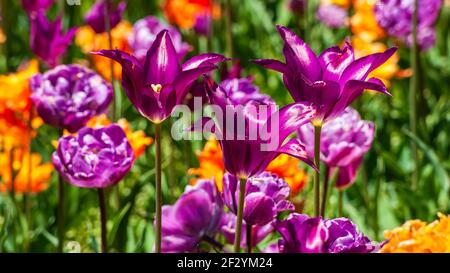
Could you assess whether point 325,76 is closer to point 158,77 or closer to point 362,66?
point 362,66

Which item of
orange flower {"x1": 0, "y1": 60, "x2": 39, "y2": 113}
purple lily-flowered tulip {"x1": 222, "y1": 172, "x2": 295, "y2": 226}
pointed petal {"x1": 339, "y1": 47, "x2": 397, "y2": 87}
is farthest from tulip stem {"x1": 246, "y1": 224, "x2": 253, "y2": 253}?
orange flower {"x1": 0, "y1": 60, "x2": 39, "y2": 113}

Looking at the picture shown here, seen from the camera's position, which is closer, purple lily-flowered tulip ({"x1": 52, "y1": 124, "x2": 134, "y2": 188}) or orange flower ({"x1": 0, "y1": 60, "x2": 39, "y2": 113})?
purple lily-flowered tulip ({"x1": 52, "y1": 124, "x2": 134, "y2": 188})

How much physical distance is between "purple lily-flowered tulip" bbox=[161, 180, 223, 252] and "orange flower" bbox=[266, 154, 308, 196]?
160 mm

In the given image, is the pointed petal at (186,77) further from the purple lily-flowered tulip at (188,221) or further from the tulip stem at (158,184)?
the purple lily-flowered tulip at (188,221)

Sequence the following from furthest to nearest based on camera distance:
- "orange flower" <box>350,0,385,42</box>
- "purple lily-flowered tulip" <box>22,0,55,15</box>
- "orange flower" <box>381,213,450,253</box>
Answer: "orange flower" <box>350,0,385,42</box> < "purple lily-flowered tulip" <box>22,0,55,15</box> < "orange flower" <box>381,213,450,253</box>

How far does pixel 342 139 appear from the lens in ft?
4.97

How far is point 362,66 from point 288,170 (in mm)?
407

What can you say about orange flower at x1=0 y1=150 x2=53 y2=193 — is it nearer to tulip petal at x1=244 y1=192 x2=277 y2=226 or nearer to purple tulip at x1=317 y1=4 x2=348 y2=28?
tulip petal at x1=244 y1=192 x2=277 y2=226

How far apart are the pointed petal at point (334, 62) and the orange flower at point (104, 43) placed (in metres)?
1.29

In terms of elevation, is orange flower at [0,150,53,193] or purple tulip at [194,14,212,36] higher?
purple tulip at [194,14,212,36]

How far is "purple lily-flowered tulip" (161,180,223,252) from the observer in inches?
52.2

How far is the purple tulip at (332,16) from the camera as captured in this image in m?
3.34

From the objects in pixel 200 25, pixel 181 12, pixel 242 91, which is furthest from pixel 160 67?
pixel 181 12
